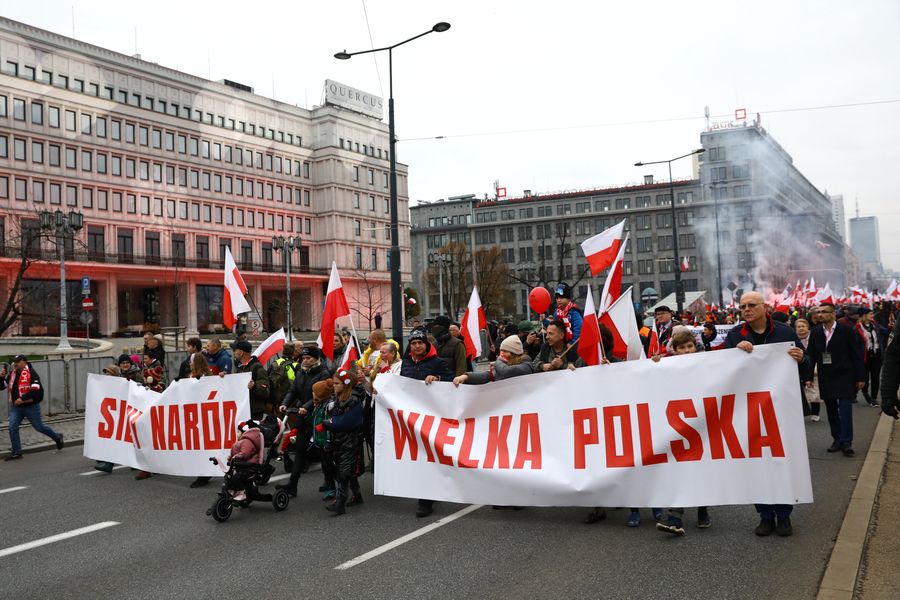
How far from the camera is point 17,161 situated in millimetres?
55125

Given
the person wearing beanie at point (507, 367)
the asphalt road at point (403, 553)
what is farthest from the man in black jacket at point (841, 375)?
the person wearing beanie at point (507, 367)

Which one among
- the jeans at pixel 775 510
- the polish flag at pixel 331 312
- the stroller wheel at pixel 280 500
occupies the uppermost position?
the polish flag at pixel 331 312

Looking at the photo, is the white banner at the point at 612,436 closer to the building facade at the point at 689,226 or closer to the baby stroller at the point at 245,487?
the baby stroller at the point at 245,487

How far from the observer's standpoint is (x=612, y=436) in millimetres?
6812

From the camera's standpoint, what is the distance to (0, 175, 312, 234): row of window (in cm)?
5619

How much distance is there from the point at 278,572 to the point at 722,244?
3287 inches

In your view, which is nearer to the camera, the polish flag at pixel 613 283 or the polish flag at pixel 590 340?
the polish flag at pixel 590 340

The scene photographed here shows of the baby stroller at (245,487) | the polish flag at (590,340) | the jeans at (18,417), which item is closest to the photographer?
the polish flag at (590,340)

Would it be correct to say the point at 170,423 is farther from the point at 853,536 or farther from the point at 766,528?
the point at 853,536

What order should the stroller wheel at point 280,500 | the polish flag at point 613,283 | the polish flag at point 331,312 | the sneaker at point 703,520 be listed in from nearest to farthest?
the sneaker at point 703,520, the polish flag at point 613,283, the stroller wheel at point 280,500, the polish flag at point 331,312

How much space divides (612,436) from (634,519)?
0.75 m

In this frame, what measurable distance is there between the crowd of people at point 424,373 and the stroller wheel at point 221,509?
33.0 inches

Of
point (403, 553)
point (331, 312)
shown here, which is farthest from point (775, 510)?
point (331, 312)

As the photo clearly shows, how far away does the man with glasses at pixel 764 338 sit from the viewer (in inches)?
248
